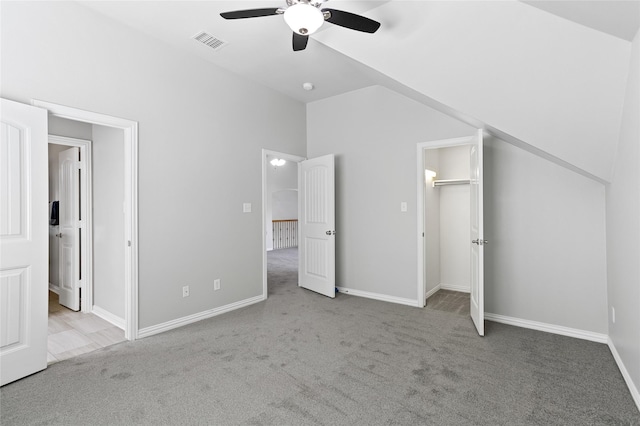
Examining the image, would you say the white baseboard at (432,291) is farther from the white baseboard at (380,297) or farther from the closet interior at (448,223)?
the white baseboard at (380,297)

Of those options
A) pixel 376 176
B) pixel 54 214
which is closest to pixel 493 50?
pixel 376 176

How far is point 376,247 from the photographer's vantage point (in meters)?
4.45

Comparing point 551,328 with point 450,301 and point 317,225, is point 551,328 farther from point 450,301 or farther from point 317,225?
point 317,225

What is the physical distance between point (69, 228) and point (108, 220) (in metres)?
0.89

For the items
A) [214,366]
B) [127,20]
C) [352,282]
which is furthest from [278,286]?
[127,20]

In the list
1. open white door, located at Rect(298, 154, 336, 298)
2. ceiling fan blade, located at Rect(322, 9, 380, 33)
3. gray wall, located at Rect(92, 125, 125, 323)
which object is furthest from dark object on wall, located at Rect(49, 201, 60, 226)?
ceiling fan blade, located at Rect(322, 9, 380, 33)

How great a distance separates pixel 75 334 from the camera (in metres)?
3.22

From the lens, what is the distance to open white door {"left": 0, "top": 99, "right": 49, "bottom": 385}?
225cm

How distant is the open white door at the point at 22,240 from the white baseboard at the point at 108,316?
0.98 m

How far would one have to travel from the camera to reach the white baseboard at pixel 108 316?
345cm

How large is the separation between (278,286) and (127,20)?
12.7 feet

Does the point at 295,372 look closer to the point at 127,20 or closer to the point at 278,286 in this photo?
the point at 278,286

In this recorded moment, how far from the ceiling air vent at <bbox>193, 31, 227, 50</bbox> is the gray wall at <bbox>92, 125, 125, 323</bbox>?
1.28 m

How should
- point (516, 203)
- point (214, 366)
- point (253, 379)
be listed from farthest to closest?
point (516, 203) < point (214, 366) < point (253, 379)
